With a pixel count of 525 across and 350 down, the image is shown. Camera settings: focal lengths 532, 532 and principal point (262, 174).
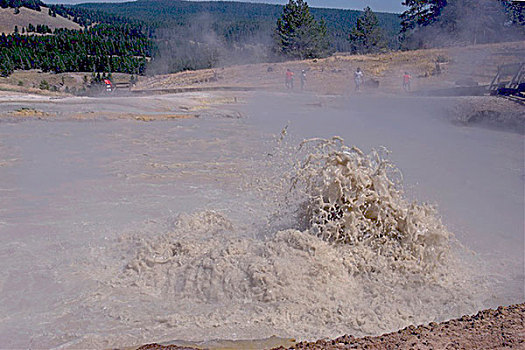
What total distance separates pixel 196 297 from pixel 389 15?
12049 centimetres

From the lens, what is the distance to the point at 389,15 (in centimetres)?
11588

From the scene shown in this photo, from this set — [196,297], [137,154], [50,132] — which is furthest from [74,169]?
[196,297]

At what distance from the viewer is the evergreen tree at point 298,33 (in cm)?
3709

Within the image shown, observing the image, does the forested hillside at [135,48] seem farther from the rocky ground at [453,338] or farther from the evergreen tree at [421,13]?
the rocky ground at [453,338]

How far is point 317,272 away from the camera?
4520 mm

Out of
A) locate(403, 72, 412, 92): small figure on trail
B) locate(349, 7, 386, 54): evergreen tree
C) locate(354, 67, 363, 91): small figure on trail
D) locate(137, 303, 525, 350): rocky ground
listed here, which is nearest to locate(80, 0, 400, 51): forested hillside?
locate(349, 7, 386, 54): evergreen tree

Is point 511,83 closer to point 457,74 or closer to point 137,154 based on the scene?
point 457,74

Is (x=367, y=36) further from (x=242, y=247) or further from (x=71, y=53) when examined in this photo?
(x=242, y=247)

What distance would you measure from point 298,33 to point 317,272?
34375mm

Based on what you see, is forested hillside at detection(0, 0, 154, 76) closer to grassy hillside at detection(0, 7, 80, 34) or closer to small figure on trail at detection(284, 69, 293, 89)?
grassy hillside at detection(0, 7, 80, 34)

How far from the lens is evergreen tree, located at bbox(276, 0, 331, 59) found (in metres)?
37.1

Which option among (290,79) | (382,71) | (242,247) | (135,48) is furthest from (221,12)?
(242,247)

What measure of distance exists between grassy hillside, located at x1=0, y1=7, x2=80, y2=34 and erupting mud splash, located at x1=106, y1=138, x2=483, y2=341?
60.3 metres

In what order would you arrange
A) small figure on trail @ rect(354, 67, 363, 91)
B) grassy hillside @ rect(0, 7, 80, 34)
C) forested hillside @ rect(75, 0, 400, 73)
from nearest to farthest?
small figure on trail @ rect(354, 67, 363, 91) < forested hillside @ rect(75, 0, 400, 73) < grassy hillside @ rect(0, 7, 80, 34)
